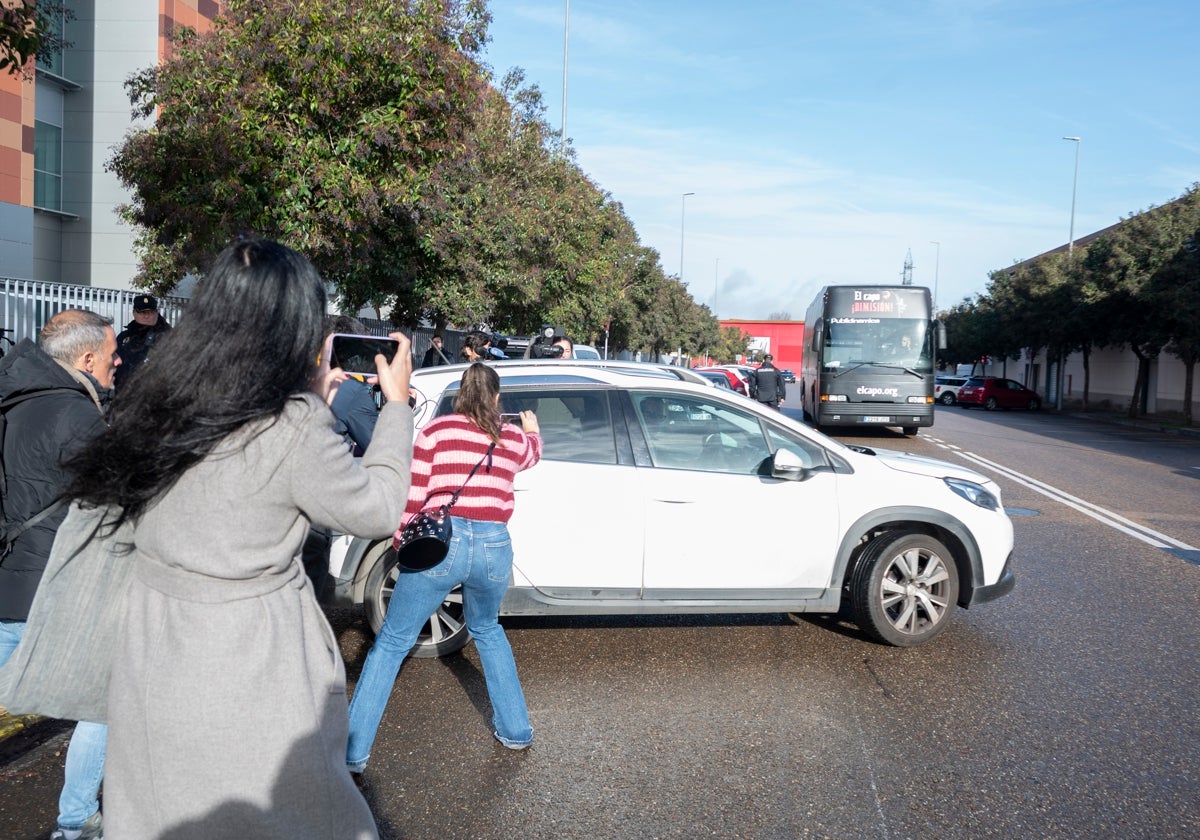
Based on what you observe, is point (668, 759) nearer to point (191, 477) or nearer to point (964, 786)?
point (964, 786)

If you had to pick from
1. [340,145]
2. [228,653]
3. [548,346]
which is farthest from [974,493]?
[340,145]

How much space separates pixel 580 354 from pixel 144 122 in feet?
63.8

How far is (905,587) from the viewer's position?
6102mm

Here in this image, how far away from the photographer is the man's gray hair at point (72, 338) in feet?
11.9

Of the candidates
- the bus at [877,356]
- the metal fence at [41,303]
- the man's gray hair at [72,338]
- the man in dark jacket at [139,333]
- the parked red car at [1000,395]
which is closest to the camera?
the man's gray hair at [72,338]

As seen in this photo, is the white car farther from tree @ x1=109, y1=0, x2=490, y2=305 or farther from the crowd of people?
tree @ x1=109, y1=0, x2=490, y2=305

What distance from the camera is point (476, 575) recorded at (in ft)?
13.5

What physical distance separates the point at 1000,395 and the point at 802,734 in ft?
162

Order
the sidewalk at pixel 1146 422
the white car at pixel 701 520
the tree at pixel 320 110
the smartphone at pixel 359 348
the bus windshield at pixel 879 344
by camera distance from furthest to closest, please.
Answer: the sidewalk at pixel 1146 422, the bus windshield at pixel 879 344, the tree at pixel 320 110, the white car at pixel 701 520, the smartphone at pixel 359 348

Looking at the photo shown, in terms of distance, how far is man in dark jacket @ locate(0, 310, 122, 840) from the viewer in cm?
323

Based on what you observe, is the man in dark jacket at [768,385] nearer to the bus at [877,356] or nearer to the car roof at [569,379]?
the bus at [877,356]

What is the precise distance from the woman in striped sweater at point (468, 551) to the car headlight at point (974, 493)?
299 cm

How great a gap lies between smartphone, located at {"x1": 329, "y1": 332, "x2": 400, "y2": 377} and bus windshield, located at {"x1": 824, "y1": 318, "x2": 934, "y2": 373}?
48.8ft

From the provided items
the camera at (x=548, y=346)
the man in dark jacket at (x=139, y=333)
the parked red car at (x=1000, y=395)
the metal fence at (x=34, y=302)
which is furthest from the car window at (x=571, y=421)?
the parked red car at (x=1000, y=395)
